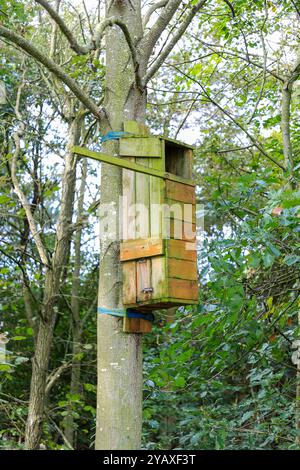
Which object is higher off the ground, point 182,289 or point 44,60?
point 44,60

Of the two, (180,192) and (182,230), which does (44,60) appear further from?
(182,230)

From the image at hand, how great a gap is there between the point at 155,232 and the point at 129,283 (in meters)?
0.24

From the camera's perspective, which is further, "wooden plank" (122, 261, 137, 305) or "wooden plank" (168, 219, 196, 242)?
"wooden plank" (168, 219, 196, 242)

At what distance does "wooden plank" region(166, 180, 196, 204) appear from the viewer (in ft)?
8.73

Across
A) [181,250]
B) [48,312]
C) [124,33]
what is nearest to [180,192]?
[181,250]

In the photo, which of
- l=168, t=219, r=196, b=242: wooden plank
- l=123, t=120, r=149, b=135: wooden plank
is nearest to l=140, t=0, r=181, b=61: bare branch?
l=123, t=120, r=149, b=135: wooden plank

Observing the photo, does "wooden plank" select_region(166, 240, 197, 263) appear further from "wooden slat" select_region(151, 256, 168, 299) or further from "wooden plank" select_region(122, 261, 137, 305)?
"wooden plank" select_region(122, 261, 137, 305)

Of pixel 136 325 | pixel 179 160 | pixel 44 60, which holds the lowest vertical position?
pixel 136 325

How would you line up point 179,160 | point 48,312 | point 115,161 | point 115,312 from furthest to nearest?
point 48,312 → point 179,160 → point 115,312 → point 115,161

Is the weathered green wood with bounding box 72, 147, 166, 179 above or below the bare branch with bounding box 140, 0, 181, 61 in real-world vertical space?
below

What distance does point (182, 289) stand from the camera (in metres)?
2.57
